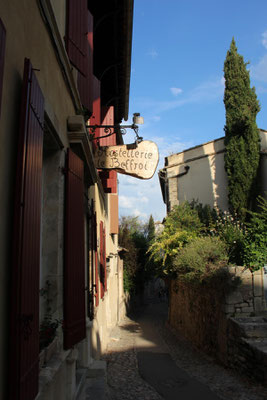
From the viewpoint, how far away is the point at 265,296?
25.4 ft

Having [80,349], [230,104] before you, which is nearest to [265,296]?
[80,349]

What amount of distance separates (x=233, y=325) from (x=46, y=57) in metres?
6.50

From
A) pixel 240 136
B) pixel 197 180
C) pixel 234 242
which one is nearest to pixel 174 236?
pixel 234 242

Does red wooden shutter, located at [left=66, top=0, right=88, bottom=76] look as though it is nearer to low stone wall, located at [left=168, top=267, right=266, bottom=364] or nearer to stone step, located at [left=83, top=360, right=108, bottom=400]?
stone step, located at [left=83, top=360, right=108, bottom=400]

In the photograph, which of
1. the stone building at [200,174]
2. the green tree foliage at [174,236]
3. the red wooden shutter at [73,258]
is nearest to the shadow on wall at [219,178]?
the stone building at [200,174]

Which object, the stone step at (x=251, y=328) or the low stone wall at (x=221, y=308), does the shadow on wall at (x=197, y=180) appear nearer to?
the low stone wall at (x=221, y=308)

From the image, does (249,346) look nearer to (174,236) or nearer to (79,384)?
(79,384)

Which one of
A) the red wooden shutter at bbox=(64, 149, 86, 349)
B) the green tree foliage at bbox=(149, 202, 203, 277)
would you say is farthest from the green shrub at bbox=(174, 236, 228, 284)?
the red wooden shutter at bbox=(64, 149, 86, 349)

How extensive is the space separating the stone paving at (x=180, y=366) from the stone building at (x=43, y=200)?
1272mm

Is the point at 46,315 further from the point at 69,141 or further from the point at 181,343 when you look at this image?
the point at 181,343

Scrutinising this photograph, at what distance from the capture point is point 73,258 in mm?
3598

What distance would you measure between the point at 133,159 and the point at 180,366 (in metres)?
4.98

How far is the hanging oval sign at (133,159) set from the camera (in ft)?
19.7

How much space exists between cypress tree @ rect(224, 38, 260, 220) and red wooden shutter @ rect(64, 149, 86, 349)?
10158 mm
